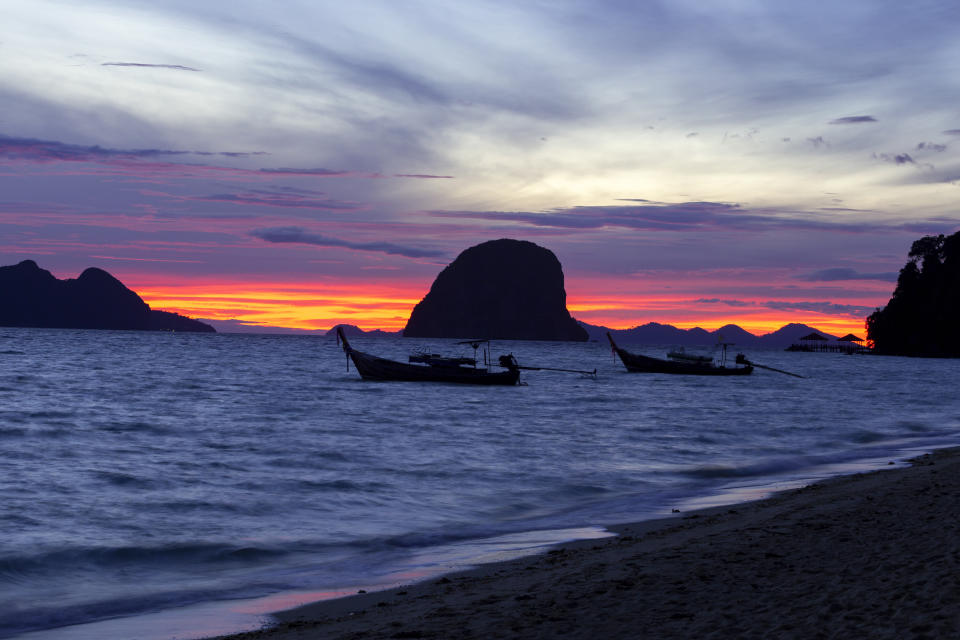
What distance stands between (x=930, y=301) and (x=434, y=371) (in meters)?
124

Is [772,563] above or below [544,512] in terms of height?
above

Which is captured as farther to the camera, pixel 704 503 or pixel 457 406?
pixel 457 406

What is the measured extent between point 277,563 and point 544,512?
6270 millimetres

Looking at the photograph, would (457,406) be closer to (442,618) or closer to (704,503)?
(704,503)

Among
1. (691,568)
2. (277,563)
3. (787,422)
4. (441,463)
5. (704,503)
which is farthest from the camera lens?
(787,422)

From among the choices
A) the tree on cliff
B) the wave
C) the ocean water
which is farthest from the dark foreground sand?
the tree on cliff

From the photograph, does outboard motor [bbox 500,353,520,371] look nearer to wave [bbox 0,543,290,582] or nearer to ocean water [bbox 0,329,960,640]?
ocean water [bbox 0,329,960,640]

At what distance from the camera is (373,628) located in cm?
739

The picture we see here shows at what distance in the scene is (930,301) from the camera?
150250 millimetres

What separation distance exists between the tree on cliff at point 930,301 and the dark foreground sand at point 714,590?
155276 millimetres

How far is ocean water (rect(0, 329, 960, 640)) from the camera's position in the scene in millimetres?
10859

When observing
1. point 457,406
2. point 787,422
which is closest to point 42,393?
point 457,406

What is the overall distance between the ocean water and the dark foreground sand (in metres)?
1.48

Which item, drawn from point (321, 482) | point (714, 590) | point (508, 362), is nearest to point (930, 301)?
point (508, 362)
